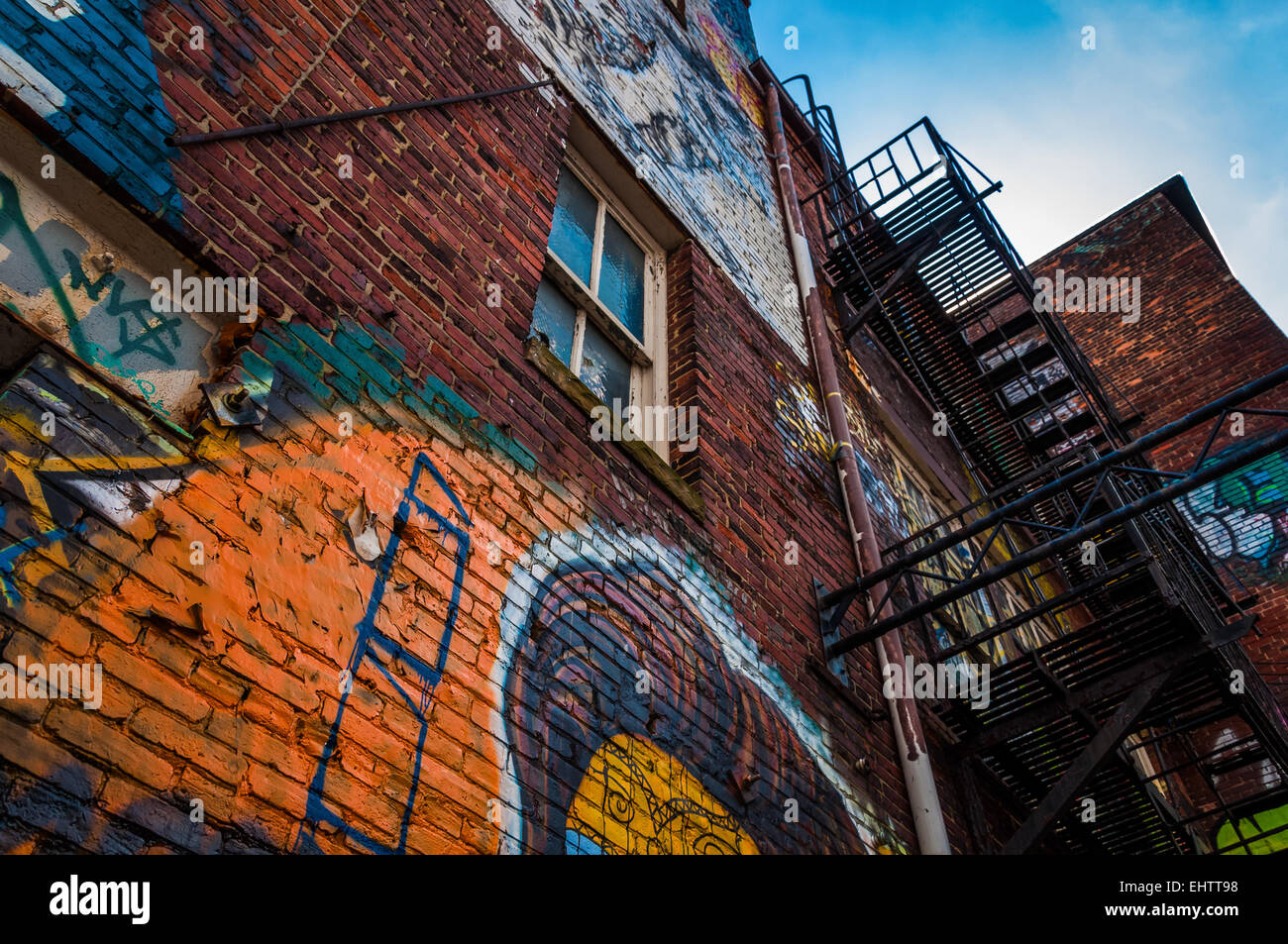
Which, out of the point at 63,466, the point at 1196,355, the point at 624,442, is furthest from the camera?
the point at 1196,355

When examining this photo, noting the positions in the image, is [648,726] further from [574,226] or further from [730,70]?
[730,70]

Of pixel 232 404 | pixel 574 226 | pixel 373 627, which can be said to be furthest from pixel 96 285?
pixel 574 226

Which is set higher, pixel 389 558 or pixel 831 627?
pixel 831 627

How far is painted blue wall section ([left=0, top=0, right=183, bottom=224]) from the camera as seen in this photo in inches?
103

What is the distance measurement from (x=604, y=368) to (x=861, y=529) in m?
2.11

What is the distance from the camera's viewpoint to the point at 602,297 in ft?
17.8

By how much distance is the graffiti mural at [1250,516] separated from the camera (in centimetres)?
1415

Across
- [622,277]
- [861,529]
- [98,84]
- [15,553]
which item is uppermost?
[622,277]

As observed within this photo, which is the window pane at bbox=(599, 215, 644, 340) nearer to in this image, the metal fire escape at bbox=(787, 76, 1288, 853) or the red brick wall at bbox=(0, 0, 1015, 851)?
the red brick wall at bbox=(0, 0, 1015, 851)

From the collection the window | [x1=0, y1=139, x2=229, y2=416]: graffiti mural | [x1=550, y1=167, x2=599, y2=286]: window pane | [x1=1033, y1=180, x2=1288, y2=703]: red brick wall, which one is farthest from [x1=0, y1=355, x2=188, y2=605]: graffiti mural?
[x1=1033, y1=180, x2=1288, y2=703]: red brick wall

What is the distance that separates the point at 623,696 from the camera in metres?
3.52

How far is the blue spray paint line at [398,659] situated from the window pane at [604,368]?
1.80m
